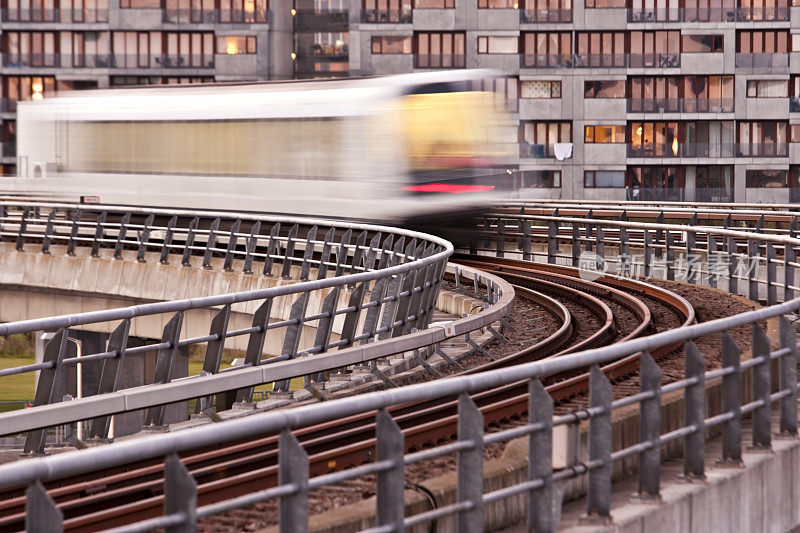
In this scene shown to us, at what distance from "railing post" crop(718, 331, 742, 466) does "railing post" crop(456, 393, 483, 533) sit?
260 centimetres

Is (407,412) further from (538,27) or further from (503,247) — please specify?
(538,27)

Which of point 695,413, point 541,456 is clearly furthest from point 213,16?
point 541,456

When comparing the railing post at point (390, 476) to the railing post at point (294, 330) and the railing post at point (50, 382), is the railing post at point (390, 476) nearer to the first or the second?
the railing post at point (50, 382)

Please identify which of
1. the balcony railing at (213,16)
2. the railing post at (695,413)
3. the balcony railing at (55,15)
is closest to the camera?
the railing post at (695,413)

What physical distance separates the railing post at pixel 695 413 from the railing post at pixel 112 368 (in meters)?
4.57

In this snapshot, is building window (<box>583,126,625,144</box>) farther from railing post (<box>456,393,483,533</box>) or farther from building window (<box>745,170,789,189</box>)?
railing post (<box>456,393,483,533</box>)

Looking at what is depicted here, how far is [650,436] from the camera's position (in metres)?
7.13

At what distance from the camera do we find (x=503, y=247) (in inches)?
1173

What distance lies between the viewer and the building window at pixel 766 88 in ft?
236

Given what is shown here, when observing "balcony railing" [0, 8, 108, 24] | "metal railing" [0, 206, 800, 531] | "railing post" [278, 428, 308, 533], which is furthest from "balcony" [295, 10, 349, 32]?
"railing post" [278, 428, 308, 533]

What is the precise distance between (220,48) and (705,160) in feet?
86.1

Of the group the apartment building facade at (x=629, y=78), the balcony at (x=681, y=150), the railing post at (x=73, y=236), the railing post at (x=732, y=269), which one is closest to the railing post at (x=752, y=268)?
the railing post at (x=732, y=269)

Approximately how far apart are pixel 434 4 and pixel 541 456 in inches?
2656

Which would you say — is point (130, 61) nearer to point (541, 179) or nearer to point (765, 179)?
point (541, 179)
